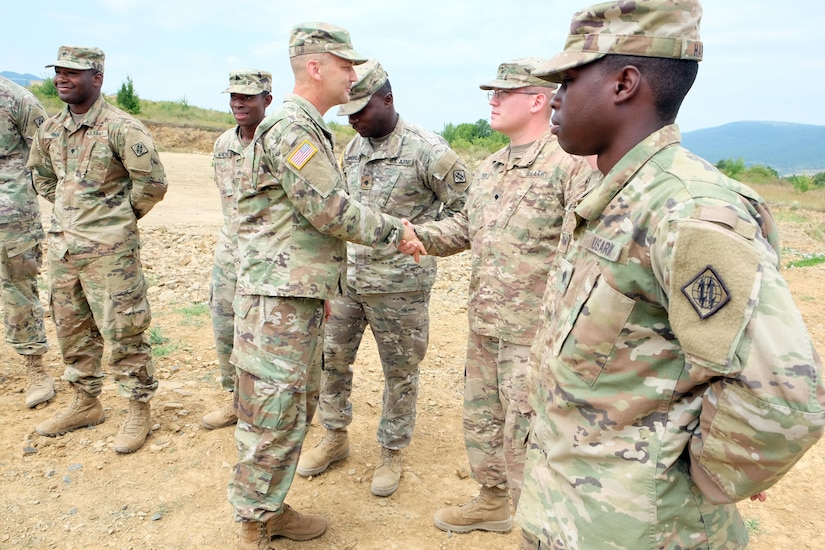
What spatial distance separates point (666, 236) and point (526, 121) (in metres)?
1.70

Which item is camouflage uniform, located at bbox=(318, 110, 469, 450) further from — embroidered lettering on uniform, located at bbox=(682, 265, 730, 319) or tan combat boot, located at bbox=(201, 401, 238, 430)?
embroidered lettering on uniform, located at bbox=(682, 265, 730, 319)

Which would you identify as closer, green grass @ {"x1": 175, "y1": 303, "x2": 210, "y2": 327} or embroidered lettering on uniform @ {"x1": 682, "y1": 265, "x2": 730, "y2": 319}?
embroidered lettering on uniform @ {"x1": 682, "y1": 265, "x2": 730, "y2": 319}

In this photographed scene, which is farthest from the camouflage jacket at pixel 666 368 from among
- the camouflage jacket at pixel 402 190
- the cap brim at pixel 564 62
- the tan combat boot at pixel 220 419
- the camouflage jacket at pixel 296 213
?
the tan combat boot at pixel 220 419

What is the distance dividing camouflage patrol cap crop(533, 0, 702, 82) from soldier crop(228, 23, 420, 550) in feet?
4.65

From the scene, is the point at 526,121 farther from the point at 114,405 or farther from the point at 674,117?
the point at 114,405

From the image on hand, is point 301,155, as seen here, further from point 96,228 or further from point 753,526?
point 753,526

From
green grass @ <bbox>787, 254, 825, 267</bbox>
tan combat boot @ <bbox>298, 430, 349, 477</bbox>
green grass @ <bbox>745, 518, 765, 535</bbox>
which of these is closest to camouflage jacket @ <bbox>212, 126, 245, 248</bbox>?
tan combat boot @ <bbox>298, 430, 349, 477</bbox>

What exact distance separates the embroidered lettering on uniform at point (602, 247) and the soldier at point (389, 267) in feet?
6.60

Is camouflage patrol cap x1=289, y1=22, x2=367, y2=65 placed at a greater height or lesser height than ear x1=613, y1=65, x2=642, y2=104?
greater

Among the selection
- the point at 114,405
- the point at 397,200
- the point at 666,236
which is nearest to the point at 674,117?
the point at 666,236

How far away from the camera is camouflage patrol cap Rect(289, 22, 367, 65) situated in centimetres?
266

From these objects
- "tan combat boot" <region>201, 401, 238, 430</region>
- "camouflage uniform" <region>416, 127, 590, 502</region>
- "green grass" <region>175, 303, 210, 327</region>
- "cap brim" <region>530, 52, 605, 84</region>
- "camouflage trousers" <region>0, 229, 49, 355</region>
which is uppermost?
"cap brim" <region>530, 52, 605, 84</region>

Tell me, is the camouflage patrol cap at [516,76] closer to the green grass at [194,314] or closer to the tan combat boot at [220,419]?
the tan combat boot at [220,419]

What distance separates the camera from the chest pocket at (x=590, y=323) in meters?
1.40
